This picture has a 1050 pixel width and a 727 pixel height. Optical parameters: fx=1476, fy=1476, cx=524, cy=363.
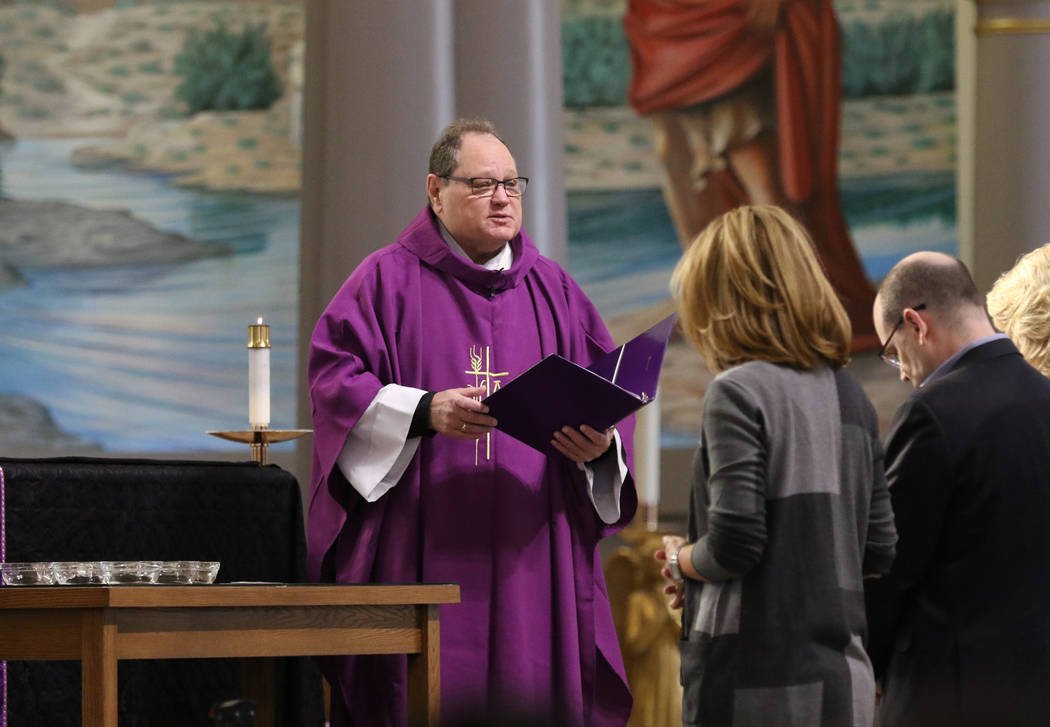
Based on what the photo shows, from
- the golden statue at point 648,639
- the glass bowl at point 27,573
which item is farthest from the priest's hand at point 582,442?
the golden statue at point 648,639

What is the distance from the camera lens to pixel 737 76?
8.41 m

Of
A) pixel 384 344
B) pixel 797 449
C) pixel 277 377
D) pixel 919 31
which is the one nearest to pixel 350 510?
pixel 384 344

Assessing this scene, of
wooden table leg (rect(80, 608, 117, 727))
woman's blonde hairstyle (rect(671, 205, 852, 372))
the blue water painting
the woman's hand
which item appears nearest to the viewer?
wooden table leg (rect(80, 608, 117, 727))

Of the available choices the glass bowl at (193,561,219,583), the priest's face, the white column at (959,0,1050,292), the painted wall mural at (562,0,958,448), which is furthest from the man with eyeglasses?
the painted wall mural at (562,0,958,448)

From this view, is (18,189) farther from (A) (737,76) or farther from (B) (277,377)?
(A) (737,76)

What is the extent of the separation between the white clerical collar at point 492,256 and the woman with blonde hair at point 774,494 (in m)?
1.17

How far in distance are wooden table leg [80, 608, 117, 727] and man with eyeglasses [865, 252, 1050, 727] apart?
1.55 m

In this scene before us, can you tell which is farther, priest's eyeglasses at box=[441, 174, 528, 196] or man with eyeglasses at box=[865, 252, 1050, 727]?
priest's eyeglasses at box=[441, 174, 528, 196]

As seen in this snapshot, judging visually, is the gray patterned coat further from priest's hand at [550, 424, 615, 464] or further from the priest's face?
the priest's face

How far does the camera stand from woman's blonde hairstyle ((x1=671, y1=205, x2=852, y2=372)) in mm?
2748

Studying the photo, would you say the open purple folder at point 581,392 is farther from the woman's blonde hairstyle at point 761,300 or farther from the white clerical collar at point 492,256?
the white clerical collar at point 492,256

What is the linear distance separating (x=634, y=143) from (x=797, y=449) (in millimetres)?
5895

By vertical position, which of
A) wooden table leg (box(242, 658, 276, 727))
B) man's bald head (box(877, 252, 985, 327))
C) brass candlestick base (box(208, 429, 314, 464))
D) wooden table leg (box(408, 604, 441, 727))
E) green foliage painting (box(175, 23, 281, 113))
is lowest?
wooden table leg (box(242, 658, 276, 727))

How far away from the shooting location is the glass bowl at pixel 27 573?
Result: 2.77 meters
